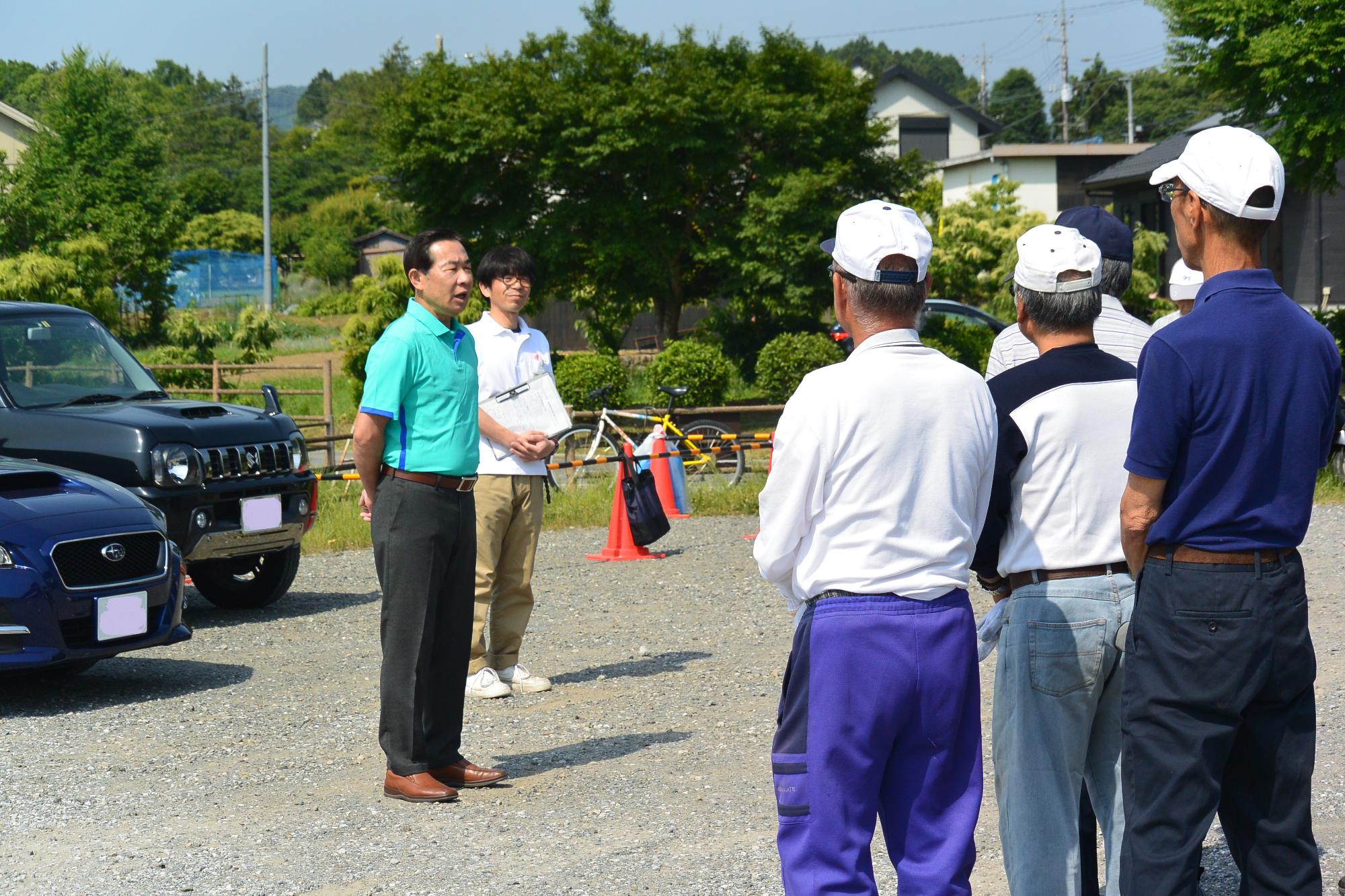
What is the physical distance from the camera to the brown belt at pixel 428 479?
17.5 ft

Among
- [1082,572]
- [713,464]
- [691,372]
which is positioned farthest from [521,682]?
[691,372]

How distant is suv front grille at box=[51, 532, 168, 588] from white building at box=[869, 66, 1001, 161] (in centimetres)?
5540

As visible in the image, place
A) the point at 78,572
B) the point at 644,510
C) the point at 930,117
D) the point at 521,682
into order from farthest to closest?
the point at 930,117
the point at 644,510
the point at 521,682
the point at 78,572

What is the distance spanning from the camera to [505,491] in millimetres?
6770

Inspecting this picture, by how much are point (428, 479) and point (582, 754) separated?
1.49 metres

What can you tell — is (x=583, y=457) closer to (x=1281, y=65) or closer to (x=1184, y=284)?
(x=1281, y=65)

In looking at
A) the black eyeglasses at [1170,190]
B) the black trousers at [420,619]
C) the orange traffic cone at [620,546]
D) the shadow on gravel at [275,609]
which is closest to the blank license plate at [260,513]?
the shadow on gravel at [275,609]

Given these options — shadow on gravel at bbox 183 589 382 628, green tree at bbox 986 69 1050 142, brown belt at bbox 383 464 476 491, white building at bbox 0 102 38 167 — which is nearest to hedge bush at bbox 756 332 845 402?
shadow on gravel at bbox 183 589 382 628

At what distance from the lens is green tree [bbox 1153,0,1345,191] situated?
17250 millimetres

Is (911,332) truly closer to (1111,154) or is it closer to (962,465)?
(962,465)

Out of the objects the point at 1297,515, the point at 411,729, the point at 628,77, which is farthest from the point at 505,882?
the point at 628,77

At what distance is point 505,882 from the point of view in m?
4.41

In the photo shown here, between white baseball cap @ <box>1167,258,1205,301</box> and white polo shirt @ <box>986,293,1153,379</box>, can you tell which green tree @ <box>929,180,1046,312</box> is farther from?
white polo shirt @ <box>986,293,1153,379</box>

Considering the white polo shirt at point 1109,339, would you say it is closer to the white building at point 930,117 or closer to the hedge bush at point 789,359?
the hedge bush at point 789,359
